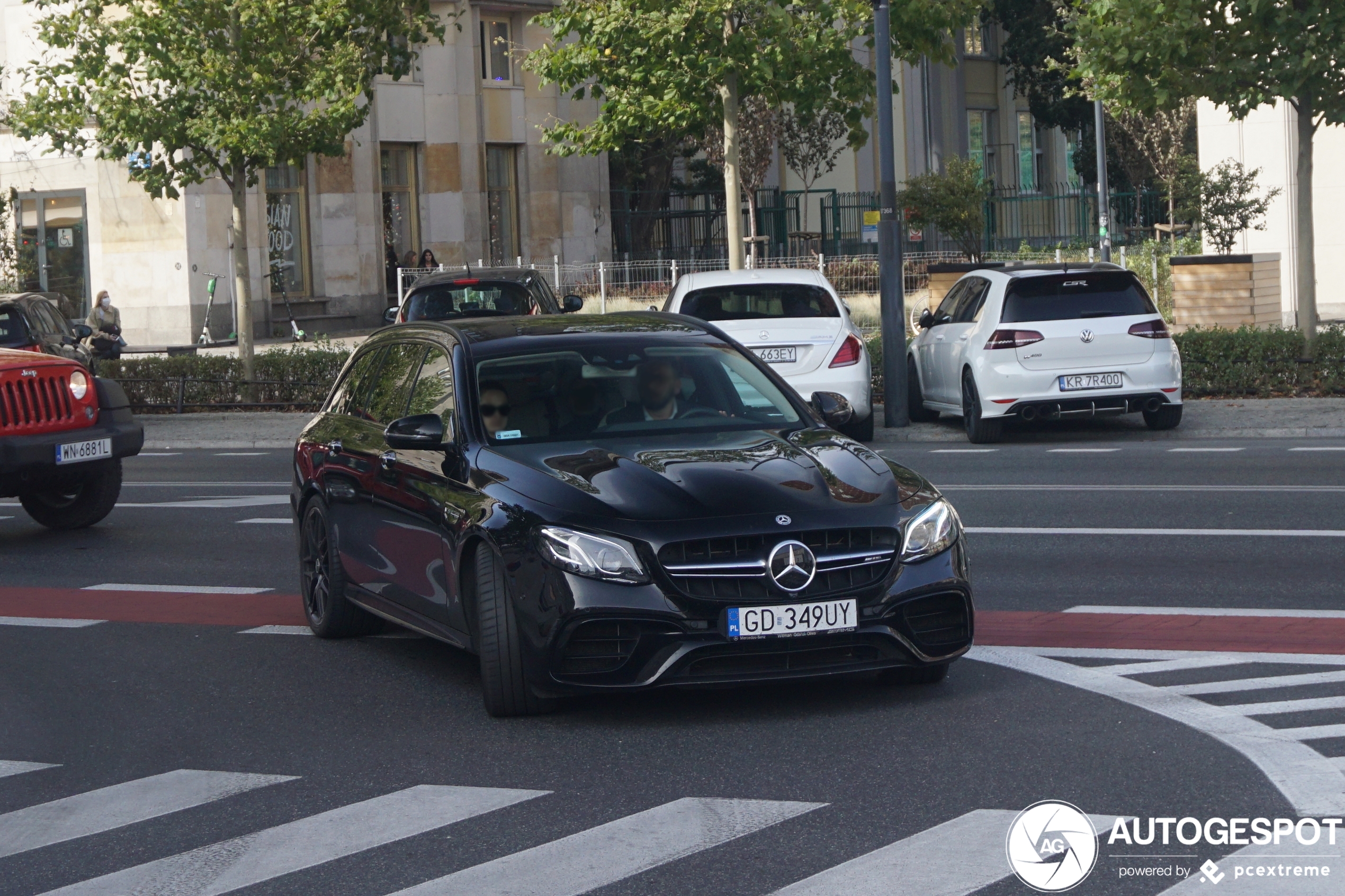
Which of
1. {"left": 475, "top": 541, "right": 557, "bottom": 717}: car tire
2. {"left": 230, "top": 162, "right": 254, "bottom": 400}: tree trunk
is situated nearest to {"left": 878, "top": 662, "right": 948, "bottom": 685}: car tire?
{"left": 475, "top": 541, "right": 557, "bottom": 717}: car tire

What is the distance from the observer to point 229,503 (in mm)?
15789

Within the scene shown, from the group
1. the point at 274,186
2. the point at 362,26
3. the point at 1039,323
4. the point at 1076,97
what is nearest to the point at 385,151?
the point at 274,186

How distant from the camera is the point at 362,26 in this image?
2602 centimetres

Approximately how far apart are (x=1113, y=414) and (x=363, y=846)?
1555cm

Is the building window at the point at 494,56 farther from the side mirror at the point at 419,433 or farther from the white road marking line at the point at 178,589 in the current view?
the side mirror at the point at 419,433

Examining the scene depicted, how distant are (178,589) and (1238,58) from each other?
13.7 meters

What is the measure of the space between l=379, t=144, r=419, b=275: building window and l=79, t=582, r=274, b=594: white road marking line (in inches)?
1291

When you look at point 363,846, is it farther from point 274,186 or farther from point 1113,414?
point 274,186

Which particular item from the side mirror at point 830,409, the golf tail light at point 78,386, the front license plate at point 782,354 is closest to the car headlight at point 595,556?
the side mirror at point 830,409

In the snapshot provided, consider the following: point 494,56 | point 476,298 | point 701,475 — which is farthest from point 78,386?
point 494,56

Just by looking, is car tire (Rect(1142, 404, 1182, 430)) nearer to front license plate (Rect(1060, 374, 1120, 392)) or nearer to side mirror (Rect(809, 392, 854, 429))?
front license plate (Rect(1060, 374, 1120, 392))

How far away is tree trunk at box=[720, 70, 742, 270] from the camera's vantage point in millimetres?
A: 25656

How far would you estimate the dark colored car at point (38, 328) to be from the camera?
19016 millimetres

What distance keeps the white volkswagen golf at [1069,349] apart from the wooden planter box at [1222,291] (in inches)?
414
